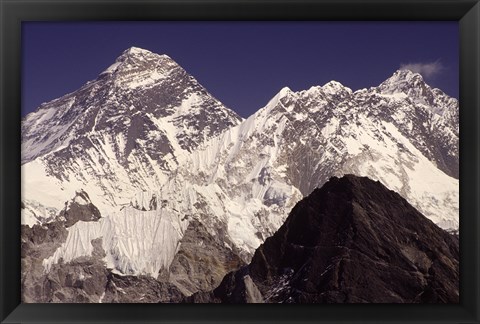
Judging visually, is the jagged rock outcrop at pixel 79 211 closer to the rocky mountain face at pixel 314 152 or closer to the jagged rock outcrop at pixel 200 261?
the rocky mountain face at pixel 314 152

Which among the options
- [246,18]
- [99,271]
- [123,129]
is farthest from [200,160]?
[246,18]

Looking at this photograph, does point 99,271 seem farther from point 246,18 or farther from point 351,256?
point 246,18

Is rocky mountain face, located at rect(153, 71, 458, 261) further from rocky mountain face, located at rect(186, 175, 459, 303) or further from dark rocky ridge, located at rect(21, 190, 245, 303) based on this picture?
dark rocky ridge, located at rect(21, 190, 245, 303)

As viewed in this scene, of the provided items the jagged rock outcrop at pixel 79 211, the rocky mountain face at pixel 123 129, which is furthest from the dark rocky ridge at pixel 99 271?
the rocky mountain face at pixel 123 129

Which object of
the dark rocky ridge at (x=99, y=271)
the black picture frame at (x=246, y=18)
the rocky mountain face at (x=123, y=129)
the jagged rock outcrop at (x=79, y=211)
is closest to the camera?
the black picture frame at (x=246, y=18)

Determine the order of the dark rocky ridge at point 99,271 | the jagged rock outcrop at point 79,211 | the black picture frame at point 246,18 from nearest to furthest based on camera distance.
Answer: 1. the black picture frame at point 246,18
2. the dark rocky ridge at point 99,271
3. the jagged rock outcrop at point 79,211

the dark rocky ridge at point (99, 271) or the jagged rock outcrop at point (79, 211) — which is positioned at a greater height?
the jagged rock outcrop at point (79, 211)
